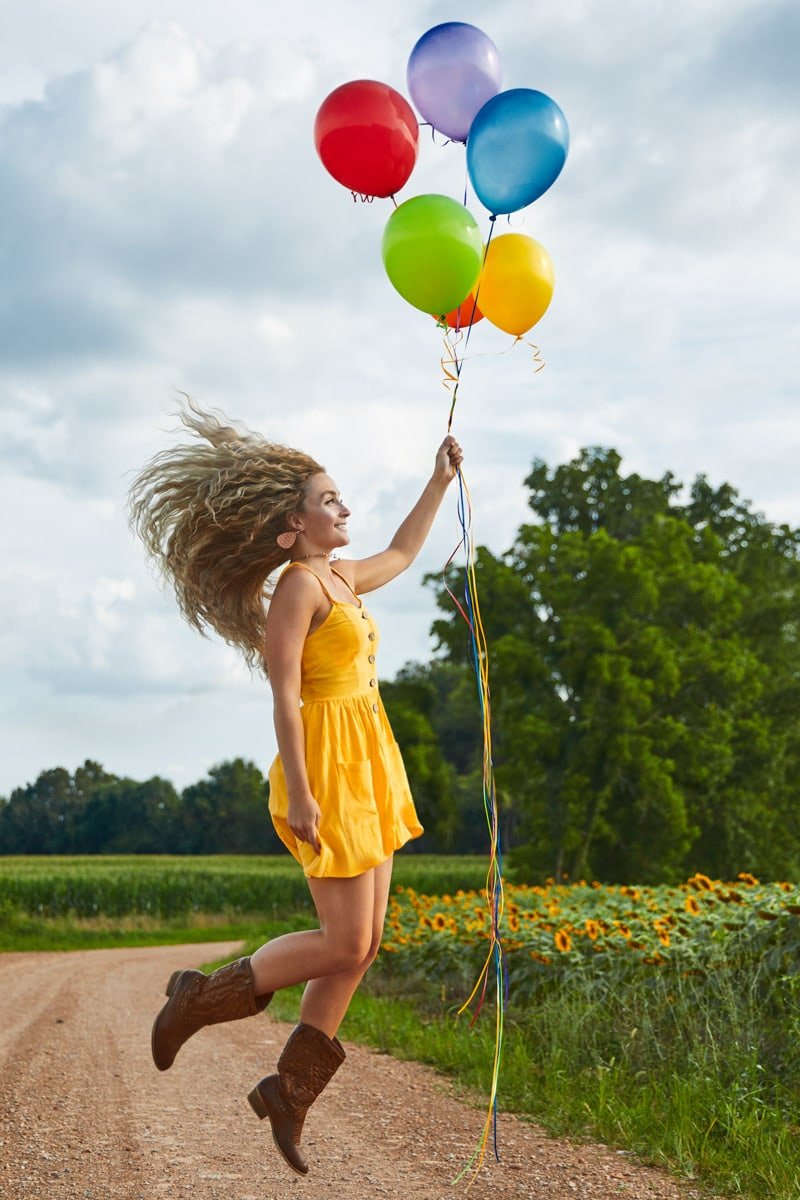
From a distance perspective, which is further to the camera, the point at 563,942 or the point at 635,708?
the point at 635,708

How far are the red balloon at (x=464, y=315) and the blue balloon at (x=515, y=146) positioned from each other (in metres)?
0.40

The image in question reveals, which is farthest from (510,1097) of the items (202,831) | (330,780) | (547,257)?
(202,831)

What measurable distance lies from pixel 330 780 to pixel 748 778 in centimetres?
2266

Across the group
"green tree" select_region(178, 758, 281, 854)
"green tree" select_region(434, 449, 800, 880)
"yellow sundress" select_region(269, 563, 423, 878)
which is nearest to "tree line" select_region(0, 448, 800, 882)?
"green tree" select_region(434, 449, 800, 880)

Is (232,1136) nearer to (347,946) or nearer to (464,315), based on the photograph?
(347,946)

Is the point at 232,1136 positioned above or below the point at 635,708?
below

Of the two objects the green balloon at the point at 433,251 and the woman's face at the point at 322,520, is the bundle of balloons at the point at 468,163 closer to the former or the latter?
the green balloon at the point at 433,251

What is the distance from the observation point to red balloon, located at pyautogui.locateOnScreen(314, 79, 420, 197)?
4.32 meters

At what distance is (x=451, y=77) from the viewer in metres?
4.60

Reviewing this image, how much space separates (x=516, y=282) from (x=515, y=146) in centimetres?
51

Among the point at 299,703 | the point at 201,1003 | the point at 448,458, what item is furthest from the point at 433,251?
the point at 201,1003

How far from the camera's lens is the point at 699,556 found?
27406 mm

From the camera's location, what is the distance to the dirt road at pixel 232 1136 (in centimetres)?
450

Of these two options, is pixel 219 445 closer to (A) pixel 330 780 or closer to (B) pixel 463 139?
(A) pixel 330 780
